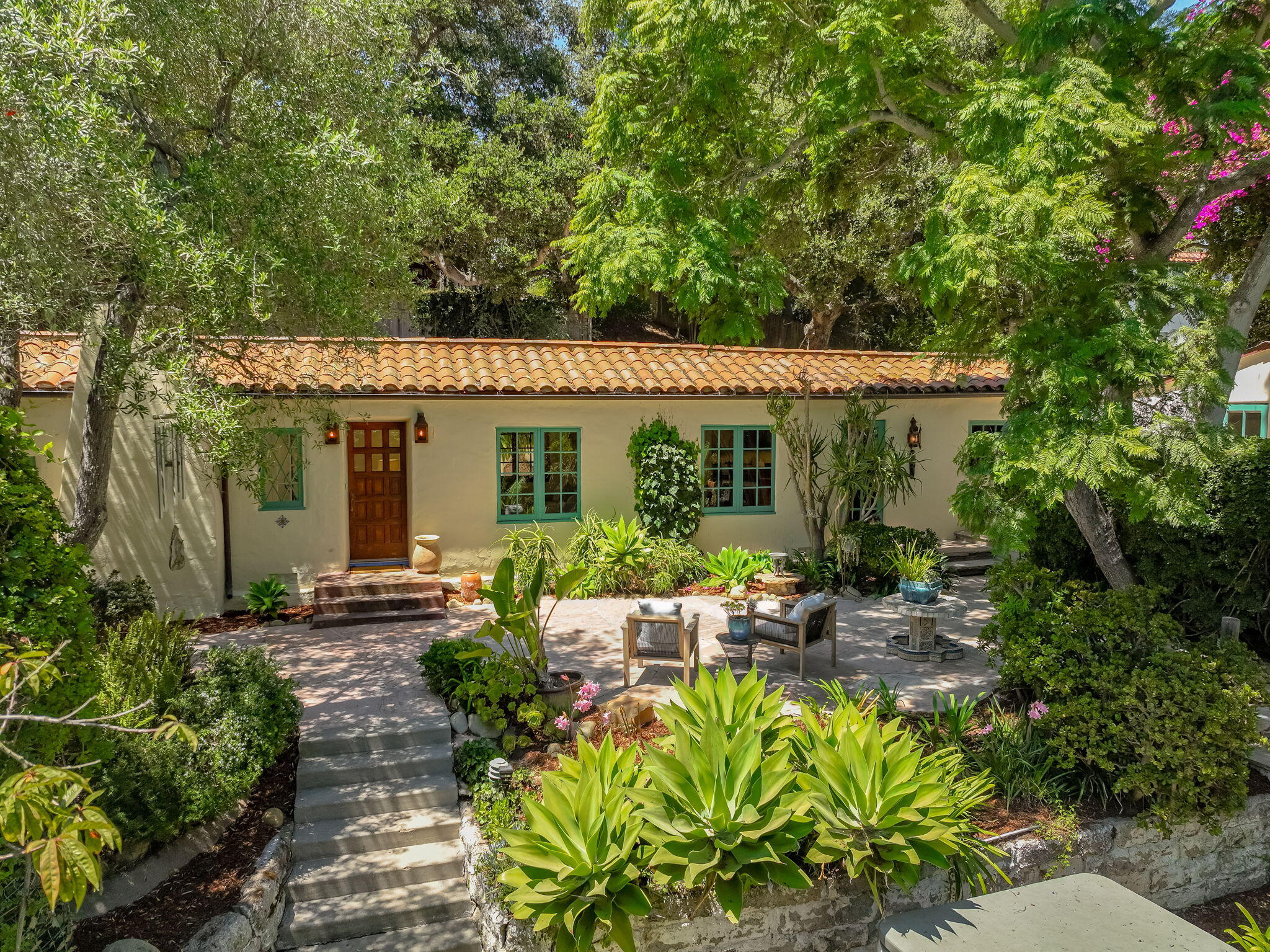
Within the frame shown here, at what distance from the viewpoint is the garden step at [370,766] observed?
6.61 m

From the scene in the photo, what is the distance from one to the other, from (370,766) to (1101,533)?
7.15 metres

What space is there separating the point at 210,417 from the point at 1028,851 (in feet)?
22.4

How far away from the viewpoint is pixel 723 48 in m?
8.89

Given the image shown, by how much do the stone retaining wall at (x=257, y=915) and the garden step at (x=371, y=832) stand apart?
149 millimetres

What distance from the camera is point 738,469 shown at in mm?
14195

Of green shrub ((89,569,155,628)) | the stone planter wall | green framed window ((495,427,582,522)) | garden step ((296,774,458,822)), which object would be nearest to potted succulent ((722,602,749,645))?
garden step ((296,774,458,822))

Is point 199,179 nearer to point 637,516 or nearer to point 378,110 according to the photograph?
point 378,110

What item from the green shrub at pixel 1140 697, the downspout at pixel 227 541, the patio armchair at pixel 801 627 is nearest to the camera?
the green shrub at pixel 1140 697

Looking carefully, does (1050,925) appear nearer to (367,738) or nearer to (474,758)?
(474,758)

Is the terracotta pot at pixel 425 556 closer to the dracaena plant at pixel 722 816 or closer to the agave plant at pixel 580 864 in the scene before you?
the agave plant at pixel 580 864

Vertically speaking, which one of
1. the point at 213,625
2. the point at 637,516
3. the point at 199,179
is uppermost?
the point at 199,179

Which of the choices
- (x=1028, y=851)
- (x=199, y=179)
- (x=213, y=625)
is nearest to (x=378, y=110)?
(x=199, y=179)

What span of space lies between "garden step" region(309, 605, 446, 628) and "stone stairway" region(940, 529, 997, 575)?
851 centimetres

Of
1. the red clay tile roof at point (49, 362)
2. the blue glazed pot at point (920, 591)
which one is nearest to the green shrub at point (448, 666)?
the red clay tile roof at point (49, 362)
